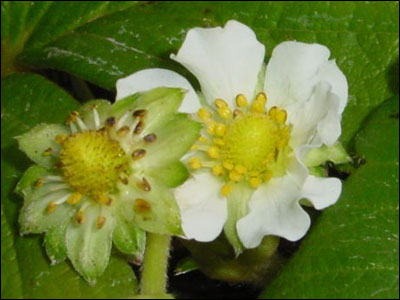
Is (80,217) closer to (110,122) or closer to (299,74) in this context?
(110,122)

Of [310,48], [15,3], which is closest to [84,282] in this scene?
[310,48]

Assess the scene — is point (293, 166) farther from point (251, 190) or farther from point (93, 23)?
point (93, 23)

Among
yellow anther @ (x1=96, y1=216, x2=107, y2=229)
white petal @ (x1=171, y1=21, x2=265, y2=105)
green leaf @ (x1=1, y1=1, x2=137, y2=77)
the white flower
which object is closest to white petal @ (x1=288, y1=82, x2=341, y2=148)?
the white flower

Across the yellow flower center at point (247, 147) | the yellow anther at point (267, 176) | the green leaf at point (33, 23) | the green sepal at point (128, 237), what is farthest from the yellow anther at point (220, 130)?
the green leaf at point (33, 23)

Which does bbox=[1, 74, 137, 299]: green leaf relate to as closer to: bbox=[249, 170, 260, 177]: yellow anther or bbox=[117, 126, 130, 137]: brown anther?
bbox=[117, 126, 130, 137]: brown anther

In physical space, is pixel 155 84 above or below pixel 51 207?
above

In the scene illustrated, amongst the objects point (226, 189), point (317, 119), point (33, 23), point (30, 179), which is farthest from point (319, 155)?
point (33, 23)
